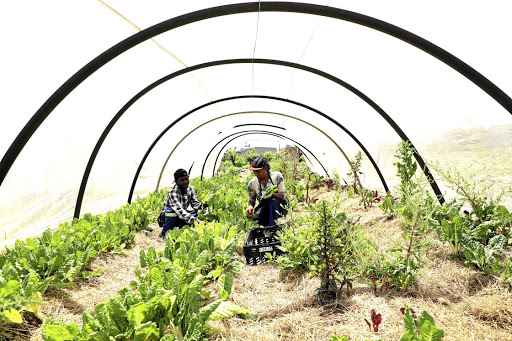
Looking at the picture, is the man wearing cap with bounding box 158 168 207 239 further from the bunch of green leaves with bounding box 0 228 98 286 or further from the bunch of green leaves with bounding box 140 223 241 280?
the bunch of green leaves with bounding box 0 228 98 286

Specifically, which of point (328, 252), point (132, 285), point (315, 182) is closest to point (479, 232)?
point (328, 252)

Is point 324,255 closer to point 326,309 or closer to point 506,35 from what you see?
point 326,309

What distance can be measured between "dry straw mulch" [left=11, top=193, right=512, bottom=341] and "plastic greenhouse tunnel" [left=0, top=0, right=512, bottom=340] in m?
0.02

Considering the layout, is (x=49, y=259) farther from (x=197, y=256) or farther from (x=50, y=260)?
(x=197, y=256)

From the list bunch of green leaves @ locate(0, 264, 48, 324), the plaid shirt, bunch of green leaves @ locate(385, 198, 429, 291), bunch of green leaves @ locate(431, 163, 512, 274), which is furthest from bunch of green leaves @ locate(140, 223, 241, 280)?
bunch of green leaves @ locate(431, 163, 512, 274)

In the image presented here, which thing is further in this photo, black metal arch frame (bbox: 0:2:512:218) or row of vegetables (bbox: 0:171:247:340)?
black metal arch frame (bbox: 0:2:512:218)

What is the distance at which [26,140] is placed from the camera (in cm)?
331

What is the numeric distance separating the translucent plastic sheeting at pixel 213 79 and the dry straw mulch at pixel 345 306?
45.5 inches

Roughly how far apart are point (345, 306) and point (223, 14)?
3.29 meters

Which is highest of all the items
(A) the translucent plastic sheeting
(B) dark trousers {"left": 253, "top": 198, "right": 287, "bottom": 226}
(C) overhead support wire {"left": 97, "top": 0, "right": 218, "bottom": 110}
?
(C) overhead support wire {"left": 97, "top": 0, "right": 218, "bottom": 110}

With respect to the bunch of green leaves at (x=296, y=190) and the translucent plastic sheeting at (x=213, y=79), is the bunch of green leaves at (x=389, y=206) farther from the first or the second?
the bunch of green leaves at (x=296, y=190)

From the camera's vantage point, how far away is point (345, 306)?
242 centimetres

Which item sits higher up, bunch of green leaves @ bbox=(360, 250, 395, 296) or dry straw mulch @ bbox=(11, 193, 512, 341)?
bunch of green leaves @ bbox=(360, 250, 395, 296)

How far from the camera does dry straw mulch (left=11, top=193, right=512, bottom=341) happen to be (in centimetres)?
207
